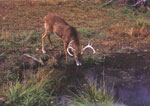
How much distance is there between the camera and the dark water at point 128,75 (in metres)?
7.01

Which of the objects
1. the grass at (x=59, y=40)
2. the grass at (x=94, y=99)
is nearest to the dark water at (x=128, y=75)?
the grass at (x=59, y=40)

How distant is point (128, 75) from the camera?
27.2 feet

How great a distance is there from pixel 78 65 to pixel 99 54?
1461mm

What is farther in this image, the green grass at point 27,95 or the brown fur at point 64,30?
the brown fur at point 64,30

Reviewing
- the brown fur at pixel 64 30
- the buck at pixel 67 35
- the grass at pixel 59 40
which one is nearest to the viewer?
the grass at pixel 59 40

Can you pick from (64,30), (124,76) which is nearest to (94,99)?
(124,76)

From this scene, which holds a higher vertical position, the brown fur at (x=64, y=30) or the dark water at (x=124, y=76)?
the brown fur at (x=64, y=30)

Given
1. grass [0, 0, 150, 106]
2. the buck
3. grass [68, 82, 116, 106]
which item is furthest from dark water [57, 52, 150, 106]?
the buck

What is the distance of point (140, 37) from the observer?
38.3 ft

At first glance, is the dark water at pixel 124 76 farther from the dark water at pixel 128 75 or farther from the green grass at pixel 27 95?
the green grass at pixel 27 95

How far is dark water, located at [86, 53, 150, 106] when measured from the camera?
701 centimetres

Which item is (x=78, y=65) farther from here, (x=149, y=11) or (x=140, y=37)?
(x=149, y=11)

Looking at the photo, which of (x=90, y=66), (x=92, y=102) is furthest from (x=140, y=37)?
(x=92, y=102)

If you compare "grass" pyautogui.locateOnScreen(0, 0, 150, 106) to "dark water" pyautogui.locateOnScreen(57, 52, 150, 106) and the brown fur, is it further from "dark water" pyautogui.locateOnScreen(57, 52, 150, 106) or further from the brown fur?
the brown fur
